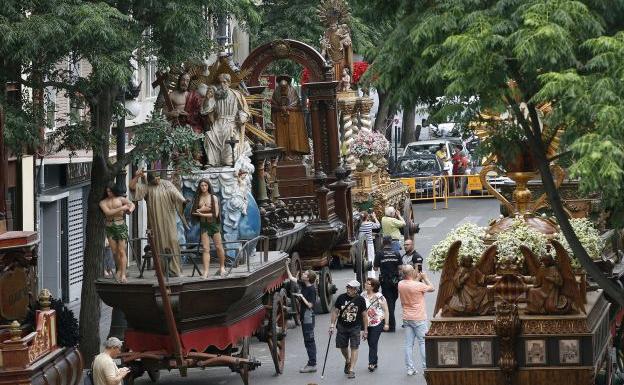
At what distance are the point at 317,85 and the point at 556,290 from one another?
15859mm

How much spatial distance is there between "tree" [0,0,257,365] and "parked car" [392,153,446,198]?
25.7 meters

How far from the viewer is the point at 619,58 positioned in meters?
14.1

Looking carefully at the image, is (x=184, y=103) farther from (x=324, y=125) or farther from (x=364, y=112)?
(x=364, y=112)

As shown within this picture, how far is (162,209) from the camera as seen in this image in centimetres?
2177

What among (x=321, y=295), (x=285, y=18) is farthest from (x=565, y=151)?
(x=285, y=18)

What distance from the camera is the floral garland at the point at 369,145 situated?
38344 millimetres

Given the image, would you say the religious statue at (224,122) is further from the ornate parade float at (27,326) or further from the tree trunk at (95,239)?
the ornate parade float at (27,326)

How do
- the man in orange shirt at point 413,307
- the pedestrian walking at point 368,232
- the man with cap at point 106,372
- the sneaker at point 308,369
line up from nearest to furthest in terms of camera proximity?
the man with cap at point 106,372 → the man in orange shirt at point 413,307 → the sneaker at point 308,369 → the pedestrian walking at point 368,232

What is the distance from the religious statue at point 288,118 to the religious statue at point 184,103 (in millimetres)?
8460

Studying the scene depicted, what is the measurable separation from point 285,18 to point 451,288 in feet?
109

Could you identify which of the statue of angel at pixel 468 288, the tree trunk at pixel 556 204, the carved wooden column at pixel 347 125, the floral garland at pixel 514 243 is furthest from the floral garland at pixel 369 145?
the tree trunk at pixel 556 204

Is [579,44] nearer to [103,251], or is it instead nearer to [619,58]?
[619,58]

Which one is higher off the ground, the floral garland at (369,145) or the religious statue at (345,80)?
the religious statue at (345,80)

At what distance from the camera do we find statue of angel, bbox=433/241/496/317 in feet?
55.0
